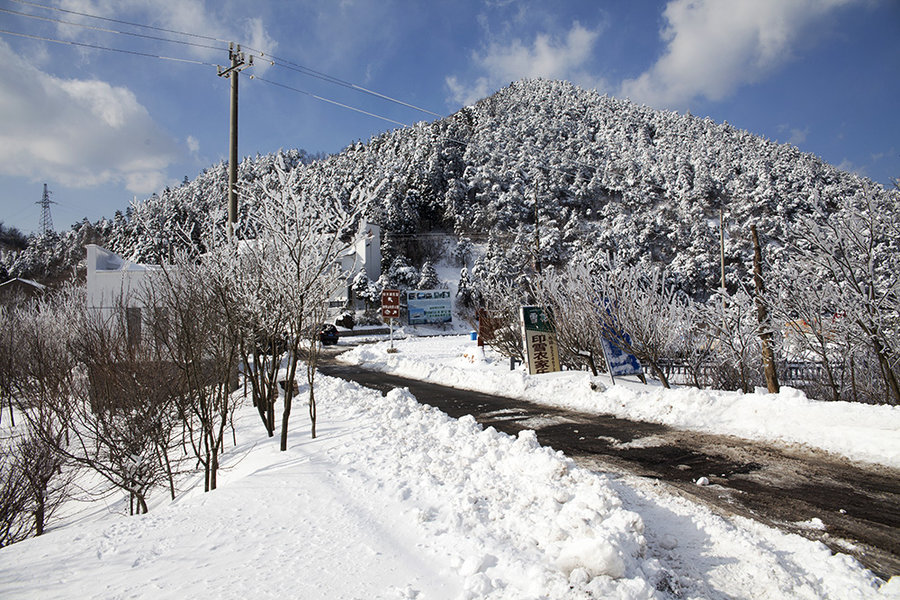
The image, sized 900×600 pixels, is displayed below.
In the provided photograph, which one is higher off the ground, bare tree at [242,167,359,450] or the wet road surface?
bare tree at [242,167,359,450]

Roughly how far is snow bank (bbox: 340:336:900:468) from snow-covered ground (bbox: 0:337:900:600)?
288 mm

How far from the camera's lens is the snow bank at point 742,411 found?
19.4 ft

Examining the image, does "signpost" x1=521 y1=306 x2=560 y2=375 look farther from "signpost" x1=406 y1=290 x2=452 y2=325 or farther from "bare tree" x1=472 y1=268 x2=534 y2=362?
"signpost" x1=406 y1=290 x2=452 y2=325

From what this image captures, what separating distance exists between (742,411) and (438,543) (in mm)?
6349

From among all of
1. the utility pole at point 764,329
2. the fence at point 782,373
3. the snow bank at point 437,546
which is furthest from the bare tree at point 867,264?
the snow bank at point 437,546

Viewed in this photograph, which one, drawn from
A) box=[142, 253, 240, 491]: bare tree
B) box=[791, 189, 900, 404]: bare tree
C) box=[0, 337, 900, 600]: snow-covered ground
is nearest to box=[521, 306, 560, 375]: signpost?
box=[791, 189, 900, 404]: bare tree

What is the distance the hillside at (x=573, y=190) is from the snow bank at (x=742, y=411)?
34.7 m

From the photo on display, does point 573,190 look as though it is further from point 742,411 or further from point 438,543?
point 438,543

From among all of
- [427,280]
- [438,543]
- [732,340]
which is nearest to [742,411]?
[732,340]

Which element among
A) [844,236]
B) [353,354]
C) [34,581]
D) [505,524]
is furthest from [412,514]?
[353,354]

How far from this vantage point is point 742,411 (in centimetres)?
748

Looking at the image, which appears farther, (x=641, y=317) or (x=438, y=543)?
(x=641, y=317)

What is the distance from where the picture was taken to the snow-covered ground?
111 inches

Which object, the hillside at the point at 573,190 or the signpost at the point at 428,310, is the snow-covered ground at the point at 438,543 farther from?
the signpost at the point at 428,310
